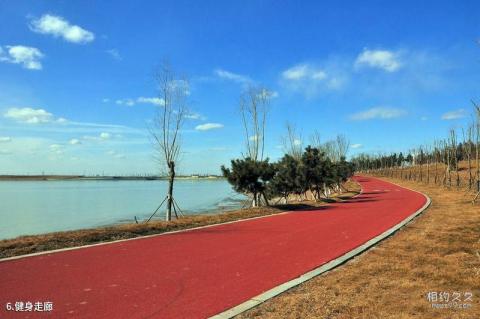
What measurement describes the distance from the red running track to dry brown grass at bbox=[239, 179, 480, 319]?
671mm

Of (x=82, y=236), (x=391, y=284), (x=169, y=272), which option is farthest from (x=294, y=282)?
(x=82, y=236)

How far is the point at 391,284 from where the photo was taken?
253 inches

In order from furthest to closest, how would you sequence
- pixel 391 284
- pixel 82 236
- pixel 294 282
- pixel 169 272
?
pixel 82 236, pixel 169 272, pixel 294 282, pixel 391 284

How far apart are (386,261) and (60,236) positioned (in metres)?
7.67

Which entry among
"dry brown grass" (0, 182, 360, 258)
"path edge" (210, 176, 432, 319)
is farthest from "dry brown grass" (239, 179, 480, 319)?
"dry brown grass" (0, 182, 360, 258)

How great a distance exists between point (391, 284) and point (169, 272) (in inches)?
144

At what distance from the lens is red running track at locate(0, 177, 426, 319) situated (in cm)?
567

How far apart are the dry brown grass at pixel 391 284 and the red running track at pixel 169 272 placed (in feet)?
2.20

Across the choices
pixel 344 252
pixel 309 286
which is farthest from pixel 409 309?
pixel 344 252

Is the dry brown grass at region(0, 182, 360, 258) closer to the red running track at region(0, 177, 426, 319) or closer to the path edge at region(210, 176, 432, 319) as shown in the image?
the red running track at region(0, 177, 426, 319)

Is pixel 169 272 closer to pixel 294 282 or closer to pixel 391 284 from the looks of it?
pixel 294 282

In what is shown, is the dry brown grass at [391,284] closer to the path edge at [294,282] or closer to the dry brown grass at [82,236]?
the path edge at [294,282]

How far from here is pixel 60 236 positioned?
10.7 meters

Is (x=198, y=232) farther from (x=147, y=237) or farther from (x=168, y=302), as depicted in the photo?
(x=168, y=302)
